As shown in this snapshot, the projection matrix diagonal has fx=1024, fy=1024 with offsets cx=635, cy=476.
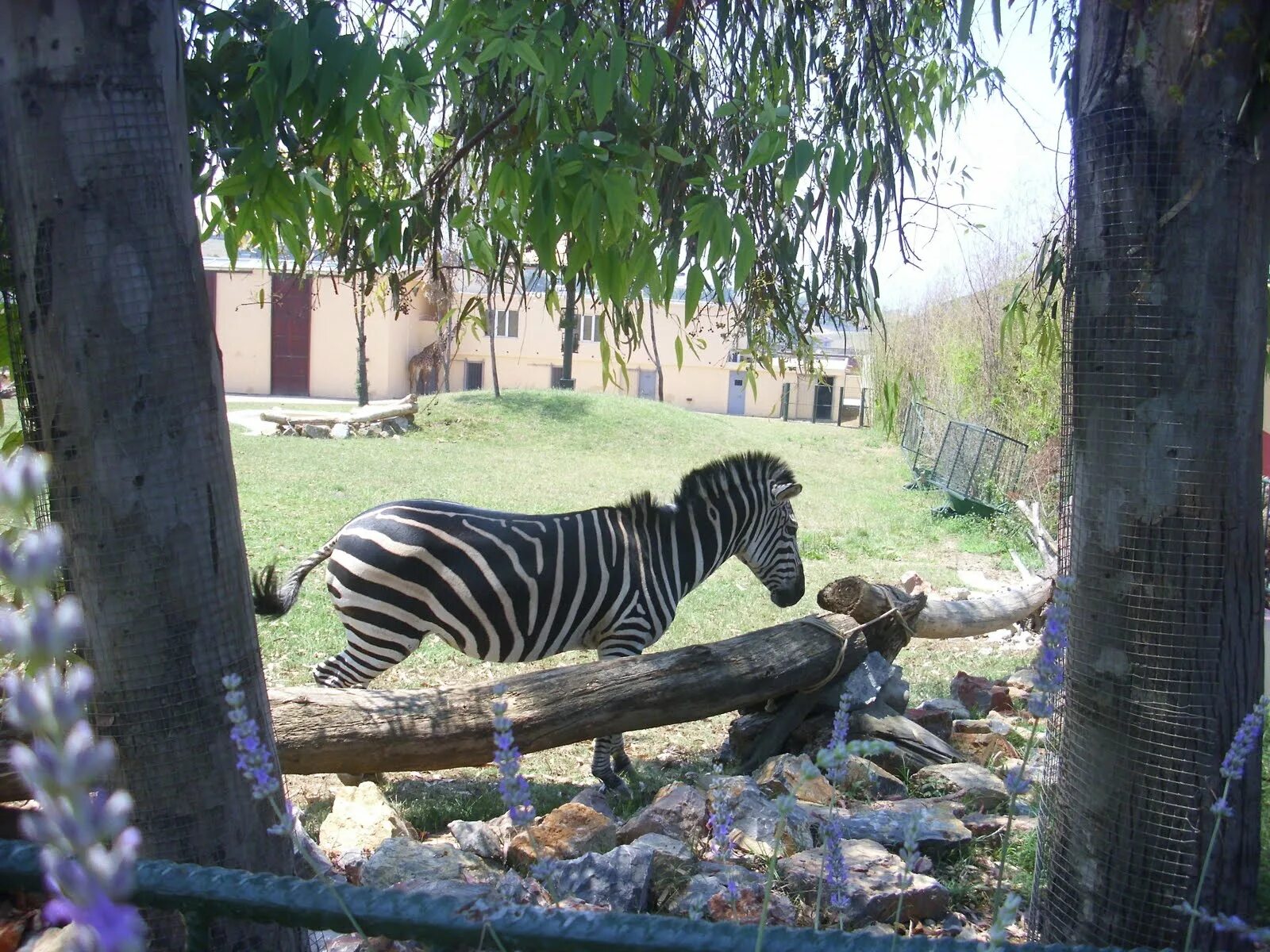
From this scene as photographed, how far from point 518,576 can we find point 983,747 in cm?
289

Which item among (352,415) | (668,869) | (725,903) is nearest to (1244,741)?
(725,903)

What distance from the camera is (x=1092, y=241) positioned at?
2.81 m

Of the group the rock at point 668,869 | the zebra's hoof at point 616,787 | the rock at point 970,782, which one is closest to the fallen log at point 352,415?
the zebra's hoof at point 616,787

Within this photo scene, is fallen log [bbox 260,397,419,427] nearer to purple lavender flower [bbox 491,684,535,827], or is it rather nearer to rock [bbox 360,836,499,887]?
rock [bbox 360,836,499,887]

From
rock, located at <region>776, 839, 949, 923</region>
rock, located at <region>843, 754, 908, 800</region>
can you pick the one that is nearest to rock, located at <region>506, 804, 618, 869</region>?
rock, located at <region>776, 839, 949, 923</region>

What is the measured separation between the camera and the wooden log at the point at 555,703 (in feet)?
14.5

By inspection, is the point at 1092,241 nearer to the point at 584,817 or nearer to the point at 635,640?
the point at 584,817

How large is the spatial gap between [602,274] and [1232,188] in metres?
1.64

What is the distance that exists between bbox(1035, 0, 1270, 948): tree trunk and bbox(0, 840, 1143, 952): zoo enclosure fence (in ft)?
5.17

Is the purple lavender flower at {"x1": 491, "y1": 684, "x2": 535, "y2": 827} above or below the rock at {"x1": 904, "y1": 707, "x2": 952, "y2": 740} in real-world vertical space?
above

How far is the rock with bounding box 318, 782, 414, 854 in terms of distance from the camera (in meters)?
4.12

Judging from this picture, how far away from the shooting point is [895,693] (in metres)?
6.20

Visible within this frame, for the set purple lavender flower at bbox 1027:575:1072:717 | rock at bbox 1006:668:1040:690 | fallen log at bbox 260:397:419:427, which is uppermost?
purple lavender flower at bbox 1027:575:1072:717

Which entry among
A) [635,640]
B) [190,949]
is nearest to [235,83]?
[190,949]
